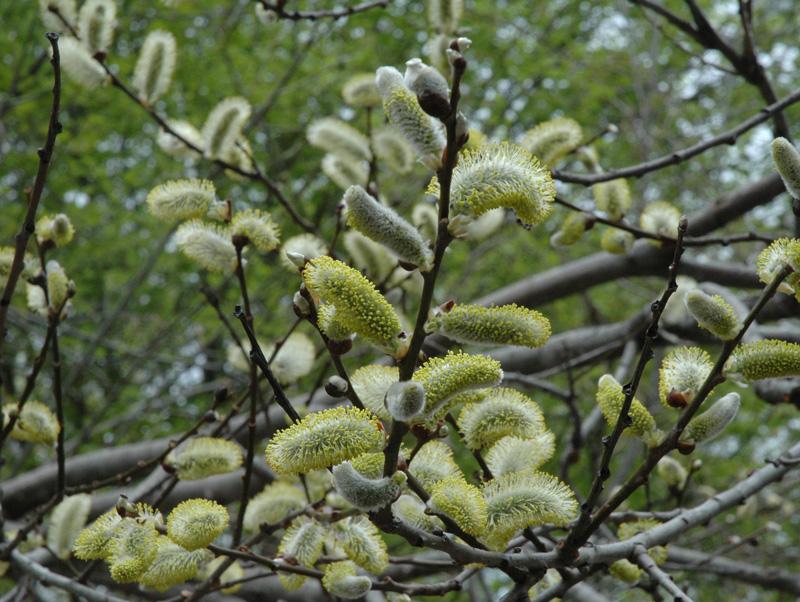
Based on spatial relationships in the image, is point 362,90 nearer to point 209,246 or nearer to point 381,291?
point 381,291

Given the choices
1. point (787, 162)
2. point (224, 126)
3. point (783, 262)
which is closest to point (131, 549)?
point (783, 262)

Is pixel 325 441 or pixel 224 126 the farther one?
pixel 224 126

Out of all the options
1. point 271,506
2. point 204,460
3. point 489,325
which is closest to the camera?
point 489,325

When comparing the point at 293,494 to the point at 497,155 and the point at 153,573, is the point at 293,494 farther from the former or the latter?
the point at 497,155

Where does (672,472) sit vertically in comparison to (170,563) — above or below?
above

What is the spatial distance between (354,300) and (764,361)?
2.33ft

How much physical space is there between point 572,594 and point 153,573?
6.09 feet

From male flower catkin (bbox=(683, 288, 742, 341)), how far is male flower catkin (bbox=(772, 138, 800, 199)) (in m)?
0.25

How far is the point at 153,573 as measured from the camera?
4.22 feet

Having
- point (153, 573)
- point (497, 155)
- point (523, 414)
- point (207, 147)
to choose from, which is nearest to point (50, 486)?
point (207, 147)

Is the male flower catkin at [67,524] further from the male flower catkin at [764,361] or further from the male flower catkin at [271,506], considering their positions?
the male flower catkin at [764,361]

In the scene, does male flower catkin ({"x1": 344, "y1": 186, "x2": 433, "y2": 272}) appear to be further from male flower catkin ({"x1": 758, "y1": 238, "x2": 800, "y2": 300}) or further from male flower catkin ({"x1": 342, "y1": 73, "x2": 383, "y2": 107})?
male flower catkin ({"x1": 342, "y1": 73, "x2": 383, "y2": 107})

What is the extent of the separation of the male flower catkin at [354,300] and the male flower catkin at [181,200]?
899mm

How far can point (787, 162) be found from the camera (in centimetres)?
115
